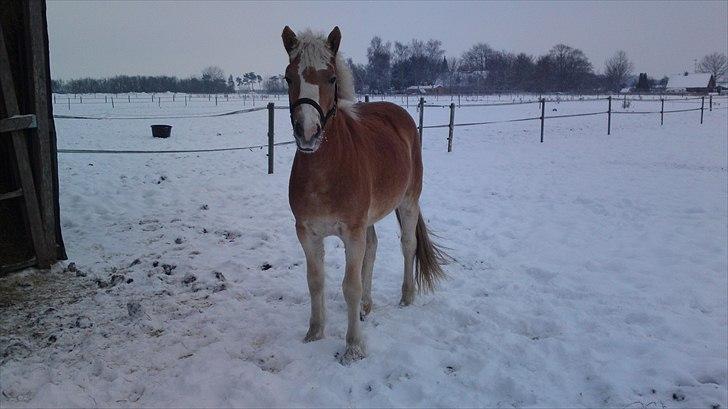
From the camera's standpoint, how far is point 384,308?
Answer: 3781mm

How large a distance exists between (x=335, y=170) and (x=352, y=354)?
1.19 m

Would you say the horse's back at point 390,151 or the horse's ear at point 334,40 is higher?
the horse's ear at point 334,40

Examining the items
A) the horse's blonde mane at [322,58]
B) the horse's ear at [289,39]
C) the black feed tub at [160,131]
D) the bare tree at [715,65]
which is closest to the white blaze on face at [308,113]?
the horse's blonde mane at [322,58]

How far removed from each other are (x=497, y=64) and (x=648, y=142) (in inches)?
2795

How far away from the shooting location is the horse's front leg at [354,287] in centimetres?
295

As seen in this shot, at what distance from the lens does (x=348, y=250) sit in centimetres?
299

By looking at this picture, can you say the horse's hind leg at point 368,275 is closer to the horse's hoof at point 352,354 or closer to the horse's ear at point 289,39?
the horse's hoof at point 352,354

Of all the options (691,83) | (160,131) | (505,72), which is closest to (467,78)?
(505,72)

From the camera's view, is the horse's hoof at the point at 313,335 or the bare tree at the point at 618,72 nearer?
the horse's hoof at the point at 313,335

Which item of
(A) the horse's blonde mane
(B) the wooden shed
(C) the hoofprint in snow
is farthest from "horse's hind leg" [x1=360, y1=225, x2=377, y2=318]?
(B) the wooden shed

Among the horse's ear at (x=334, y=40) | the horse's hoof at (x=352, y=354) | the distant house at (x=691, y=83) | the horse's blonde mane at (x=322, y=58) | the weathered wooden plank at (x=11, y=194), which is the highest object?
the distant house at (x=691, y=83)

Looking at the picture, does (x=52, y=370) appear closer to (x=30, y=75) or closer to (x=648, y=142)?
(x=30, y=75)

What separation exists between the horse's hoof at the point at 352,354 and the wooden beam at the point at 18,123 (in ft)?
11.1

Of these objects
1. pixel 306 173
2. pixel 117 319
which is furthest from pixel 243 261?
pixel 306 173
